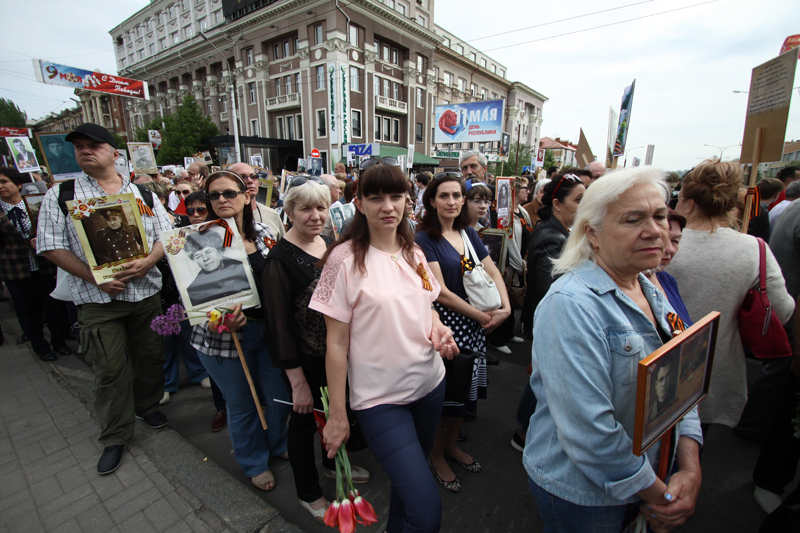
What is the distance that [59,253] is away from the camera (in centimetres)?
249


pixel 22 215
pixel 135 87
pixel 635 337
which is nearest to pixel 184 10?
pixel 135 87

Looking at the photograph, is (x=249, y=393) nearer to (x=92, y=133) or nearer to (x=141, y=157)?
(x=92, y=133)

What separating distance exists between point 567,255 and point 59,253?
129 inches

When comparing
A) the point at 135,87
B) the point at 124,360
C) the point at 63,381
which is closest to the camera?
the point at 124,360

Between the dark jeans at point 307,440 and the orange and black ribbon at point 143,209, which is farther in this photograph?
the orange and black ribbon at point 143,209

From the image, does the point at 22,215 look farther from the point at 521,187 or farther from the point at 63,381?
the point at 521,187

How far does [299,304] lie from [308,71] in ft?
103

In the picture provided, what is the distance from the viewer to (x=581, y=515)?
1.29 meters

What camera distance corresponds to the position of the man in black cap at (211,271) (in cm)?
213

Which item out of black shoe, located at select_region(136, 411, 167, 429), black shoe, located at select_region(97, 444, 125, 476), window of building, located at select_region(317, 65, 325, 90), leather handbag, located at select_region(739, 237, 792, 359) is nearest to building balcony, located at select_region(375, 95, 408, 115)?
window of building, located at select_region(317, 65, 325, 90)

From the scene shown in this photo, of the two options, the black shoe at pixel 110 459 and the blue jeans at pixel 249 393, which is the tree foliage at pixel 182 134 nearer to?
the black shoe at pixel 110 459

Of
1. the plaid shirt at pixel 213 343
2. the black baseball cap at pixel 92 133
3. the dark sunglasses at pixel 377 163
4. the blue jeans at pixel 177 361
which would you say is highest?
the black baseball cap at pixel 92 133

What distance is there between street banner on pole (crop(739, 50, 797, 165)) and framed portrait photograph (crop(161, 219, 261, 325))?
432cm

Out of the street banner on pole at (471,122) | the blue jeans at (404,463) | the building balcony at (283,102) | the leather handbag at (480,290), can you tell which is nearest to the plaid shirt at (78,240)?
the blue jeans at (404,463)
